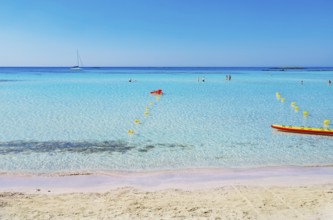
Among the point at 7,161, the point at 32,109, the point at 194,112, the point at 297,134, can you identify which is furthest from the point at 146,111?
the point at 7,161

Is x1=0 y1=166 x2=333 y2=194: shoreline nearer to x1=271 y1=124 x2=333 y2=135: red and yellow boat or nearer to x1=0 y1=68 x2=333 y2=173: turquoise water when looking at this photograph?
x1=0 y1=68 x2=333 y2=173: turquoise water

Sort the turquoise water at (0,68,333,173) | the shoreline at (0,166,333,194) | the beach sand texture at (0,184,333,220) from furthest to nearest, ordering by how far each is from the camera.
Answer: the turquoise water at (0,68,333,173) → the shoreline at (0,166,333,194) → the beach sand texture at (0,184,333,220)

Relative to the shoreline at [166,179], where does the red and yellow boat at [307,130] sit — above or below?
above

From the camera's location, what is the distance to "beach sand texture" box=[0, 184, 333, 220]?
5.93m

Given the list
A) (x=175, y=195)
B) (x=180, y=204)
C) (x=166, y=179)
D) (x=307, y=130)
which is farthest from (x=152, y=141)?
(x=307, y=130)

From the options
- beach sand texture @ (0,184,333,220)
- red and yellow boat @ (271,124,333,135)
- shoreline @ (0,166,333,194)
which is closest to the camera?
beach sand texture @ (0,184,333,220)

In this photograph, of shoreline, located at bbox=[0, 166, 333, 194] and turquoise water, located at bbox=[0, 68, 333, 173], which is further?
turquoise water, located at bbox=[0, 68, 333, 173]

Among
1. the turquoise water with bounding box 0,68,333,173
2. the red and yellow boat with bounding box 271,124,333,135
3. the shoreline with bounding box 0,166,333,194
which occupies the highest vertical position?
the red and yellow boat with bounding box 271,124,333,135

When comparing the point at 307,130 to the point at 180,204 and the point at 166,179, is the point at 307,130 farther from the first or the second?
the point at 180,204

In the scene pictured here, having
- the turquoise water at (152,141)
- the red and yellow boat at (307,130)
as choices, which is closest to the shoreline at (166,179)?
the turquoise water at (152,141)

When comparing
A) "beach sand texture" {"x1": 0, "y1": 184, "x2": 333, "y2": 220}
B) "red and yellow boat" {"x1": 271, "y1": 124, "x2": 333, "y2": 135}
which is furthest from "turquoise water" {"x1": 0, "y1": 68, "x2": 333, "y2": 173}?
"beach sand texture" {"x1": 0, "y1": 184, "x2": 333, "y2": 220}

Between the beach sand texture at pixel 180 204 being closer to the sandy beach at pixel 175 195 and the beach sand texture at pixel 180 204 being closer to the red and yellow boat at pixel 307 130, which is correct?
the sandy beach at pixel 175 195

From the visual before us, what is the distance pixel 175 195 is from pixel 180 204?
0.68 m

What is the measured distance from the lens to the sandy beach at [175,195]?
6.01m
